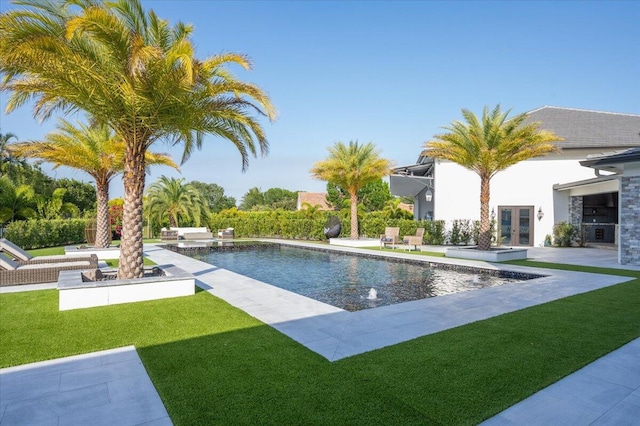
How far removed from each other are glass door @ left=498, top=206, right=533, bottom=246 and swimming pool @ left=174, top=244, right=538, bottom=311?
36.5 feet

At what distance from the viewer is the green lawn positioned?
11.1 feet

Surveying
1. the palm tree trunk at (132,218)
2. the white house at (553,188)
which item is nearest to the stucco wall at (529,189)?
the white house at (553,188)

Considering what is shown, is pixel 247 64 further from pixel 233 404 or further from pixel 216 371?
pixel 233 404

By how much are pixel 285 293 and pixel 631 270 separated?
444 inches

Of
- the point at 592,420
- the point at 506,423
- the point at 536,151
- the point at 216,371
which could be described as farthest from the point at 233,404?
the point at 536,151

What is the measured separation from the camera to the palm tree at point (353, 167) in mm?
22984

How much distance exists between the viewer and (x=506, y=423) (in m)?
3.17

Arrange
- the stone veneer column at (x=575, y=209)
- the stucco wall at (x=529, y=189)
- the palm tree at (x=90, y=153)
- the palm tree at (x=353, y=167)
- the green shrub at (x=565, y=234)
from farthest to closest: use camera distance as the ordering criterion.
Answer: the palm tree at (x=353, y=167), the stone veneer column at (x=575, y=209), the stucco wall at (x=529, y=189), the green shrub at (x=565, y=234), the palm tree at (x=90, y=153)

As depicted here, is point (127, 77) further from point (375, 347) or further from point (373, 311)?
point (375, 347)

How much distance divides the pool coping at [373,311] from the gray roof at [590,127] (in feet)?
49.3

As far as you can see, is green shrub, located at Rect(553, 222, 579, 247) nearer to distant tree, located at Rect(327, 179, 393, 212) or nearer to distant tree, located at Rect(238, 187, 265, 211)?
distant tree, located at Rect(327, 179, 393, 212)

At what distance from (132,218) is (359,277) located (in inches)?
255

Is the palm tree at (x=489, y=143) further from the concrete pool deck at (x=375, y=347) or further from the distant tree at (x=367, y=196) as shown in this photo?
the distant tree at (x=367, y=196)

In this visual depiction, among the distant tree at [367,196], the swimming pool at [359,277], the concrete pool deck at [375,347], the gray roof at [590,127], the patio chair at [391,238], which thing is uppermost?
the gray roof at [590,127]
